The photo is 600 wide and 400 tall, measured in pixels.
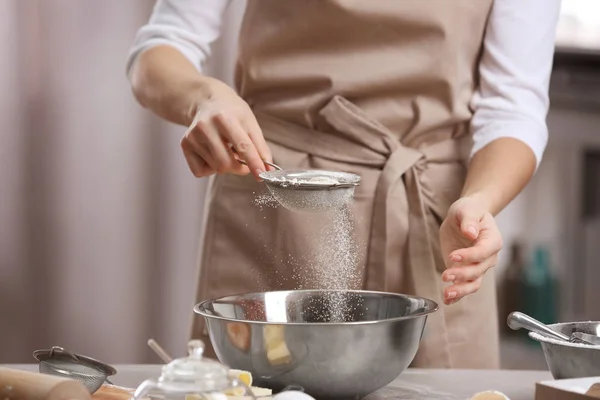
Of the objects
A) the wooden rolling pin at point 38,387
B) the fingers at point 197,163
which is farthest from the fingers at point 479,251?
the wooden rolling pin at point 38,387

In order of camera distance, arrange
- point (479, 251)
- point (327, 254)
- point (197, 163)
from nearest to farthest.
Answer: point (479, 251)
point (197, 163)
point (327, 254)

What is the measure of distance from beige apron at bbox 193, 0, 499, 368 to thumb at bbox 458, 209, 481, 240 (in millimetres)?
239

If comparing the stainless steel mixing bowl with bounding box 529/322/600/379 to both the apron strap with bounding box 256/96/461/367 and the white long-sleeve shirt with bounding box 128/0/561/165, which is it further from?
the white long-sleeve shirt with bounding box 128/0/561/165

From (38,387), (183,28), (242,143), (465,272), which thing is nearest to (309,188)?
(242,143)

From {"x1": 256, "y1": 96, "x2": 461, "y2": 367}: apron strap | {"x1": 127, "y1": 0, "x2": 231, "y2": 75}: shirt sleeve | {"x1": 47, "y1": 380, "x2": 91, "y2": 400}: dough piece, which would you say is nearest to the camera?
{"x1": 47, "y1": 380, "x2": 91, "y2": 400}: dough piece

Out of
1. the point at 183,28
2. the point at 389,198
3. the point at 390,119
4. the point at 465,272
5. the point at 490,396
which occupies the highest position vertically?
the point at 183,28

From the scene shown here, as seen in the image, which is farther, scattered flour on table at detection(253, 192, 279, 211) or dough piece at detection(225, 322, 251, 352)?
scattered flour on table at detection(253, 192, 279, 211)

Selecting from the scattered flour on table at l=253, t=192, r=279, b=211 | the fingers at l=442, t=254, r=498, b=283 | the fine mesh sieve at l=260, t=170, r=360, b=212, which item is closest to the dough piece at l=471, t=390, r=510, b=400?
the fingers at l=442, t=254, r=498, b=283

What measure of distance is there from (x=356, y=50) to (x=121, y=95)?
46.7 inches

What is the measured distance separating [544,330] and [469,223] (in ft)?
0.57

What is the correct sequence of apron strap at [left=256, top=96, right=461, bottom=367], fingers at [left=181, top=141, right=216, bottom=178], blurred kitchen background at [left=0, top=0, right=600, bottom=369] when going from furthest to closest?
blurred kitchen background at [left=0, top=0, right=600, bottom=369]
apron strap at [left=256, top=96, right=461, bottom=367]
fingers at [left=181, top=141, right=216, bottom=178]

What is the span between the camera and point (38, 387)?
2.77ft

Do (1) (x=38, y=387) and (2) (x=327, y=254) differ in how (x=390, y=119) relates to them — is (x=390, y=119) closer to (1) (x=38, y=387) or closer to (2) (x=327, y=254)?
(2) (x=327, y=254)

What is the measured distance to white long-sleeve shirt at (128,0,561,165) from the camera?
1.46 m
